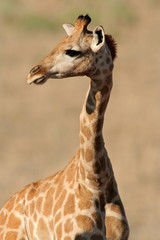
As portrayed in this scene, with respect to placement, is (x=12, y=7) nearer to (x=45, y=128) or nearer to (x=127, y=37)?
(x=127, y=37)

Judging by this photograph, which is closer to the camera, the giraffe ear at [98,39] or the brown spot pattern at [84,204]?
the giraffe ear at [98,39]

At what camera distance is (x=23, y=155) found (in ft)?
73.0

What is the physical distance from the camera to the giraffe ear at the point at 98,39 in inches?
338

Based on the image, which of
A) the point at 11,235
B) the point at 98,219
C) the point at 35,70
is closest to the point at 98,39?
the point at 35,70

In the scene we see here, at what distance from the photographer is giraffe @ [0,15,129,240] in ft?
28.2

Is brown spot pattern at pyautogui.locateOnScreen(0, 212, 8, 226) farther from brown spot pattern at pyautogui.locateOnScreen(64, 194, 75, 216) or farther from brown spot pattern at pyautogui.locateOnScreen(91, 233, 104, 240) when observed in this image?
brown spot pattern at pyautogui.locateOnScreen(91, 233, 104, 240)

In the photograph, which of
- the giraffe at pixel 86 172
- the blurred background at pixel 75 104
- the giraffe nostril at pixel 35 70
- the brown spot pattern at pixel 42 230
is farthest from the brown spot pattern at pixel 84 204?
the blurred background at pixel 75 104

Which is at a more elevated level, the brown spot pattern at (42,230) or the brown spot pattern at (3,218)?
the brown spot pattern at (3,218)

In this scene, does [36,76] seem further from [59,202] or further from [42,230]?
[42,230]

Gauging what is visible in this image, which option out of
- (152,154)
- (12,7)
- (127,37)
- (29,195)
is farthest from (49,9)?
(29,195)

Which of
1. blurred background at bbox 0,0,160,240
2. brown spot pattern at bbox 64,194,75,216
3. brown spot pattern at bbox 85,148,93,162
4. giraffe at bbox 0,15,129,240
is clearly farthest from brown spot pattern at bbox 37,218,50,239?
blurred background at bbox 0,0,160,240

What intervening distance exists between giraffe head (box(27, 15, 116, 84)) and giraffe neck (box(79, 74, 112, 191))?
0.21 metres

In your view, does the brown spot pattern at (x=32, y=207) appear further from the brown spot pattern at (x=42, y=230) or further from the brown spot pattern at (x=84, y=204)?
the brown spot pattern at (x=84, y=204)

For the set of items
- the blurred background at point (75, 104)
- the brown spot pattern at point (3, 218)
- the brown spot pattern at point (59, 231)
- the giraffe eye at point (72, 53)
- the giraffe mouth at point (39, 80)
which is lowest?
the brown spot pattern at point (59, 231)
